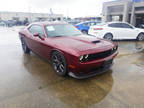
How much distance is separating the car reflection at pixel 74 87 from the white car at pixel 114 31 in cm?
458

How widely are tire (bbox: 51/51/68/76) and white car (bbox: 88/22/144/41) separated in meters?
5.07

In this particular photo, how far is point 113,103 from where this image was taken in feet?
6.94

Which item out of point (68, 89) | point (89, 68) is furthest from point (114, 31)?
point (68, 89)

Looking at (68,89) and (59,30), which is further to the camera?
(59,30)

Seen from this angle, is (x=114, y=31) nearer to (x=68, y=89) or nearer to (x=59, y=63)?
(x=59, y=63)

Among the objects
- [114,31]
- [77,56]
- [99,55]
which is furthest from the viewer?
[114,31]

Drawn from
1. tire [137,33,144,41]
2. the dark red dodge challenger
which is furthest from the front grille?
tire [137,33,144,41]

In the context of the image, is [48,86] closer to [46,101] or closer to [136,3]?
[46,101]

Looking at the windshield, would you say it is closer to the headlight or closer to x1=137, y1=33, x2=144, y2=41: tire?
the headlight

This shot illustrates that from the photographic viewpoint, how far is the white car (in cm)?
730

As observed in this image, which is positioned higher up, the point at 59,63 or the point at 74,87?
the point at 59,63

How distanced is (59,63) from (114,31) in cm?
573

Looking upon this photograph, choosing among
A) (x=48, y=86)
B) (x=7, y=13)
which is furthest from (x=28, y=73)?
(x=7, y=13)

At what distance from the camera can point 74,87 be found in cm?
262
